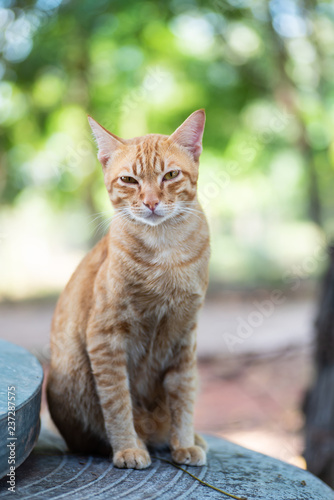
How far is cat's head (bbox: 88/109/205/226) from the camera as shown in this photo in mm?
1701

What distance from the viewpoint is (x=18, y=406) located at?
1459mm

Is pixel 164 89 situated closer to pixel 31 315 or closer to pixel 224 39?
pixel 224 39

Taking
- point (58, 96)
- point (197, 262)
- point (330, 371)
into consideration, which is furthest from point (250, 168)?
point (197, 262)

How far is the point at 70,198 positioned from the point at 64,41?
7.67 ft

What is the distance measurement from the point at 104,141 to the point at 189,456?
45.8 inches

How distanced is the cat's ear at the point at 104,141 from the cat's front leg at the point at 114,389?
2.09ft

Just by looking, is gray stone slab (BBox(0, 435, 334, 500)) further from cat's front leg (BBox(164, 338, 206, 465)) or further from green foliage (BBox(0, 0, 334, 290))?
green foliage (BBox(0, 0, 334, 290))

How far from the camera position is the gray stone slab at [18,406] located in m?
1.43

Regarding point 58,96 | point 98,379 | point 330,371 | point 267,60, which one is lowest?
point 330,371

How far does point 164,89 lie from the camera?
19.7 feet

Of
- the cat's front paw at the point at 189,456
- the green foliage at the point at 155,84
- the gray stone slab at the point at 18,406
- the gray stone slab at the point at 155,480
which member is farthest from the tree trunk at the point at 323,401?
the green foliage at the point at 155,84

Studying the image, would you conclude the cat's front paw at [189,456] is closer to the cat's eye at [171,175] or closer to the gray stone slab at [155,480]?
the gray stone slab at [155,480]

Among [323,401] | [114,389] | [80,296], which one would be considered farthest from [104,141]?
[323,401]

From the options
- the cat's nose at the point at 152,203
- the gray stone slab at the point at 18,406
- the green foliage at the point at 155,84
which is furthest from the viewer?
the green foliage at the point at 155,84
